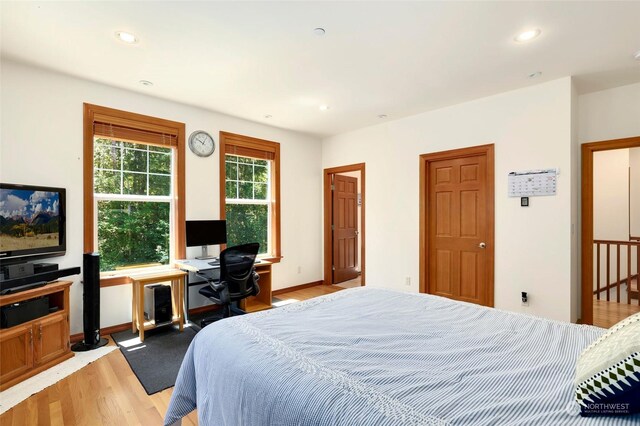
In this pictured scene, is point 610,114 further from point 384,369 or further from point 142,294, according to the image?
point 142,294

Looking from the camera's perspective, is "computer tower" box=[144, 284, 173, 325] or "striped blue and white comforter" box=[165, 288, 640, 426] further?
"computer tower" box=[144, 284, 173, 325]

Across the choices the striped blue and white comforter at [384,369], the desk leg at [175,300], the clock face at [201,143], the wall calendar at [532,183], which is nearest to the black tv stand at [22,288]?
the desk leg at [175,300]

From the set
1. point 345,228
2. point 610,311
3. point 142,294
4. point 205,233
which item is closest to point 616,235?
point 610,311

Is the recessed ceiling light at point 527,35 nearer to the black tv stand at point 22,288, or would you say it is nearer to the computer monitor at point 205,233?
the computer monitor at point 205,233

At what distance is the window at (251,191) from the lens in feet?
14.5

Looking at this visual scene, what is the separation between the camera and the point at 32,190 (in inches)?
108

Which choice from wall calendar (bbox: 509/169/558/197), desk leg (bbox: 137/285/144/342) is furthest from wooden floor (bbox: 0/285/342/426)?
wall calendar (bbox: 509/169/558/197)

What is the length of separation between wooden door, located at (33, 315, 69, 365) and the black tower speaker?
188mm

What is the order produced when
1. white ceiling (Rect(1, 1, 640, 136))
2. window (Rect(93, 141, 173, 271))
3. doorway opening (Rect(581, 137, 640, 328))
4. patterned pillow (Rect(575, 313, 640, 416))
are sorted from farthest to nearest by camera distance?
1. doorway opening (Rect(581, 137, 640, 328))
2. window (Rect(93, 141, 173, 271))
3. white ceiling (Rect(1, 1, 640, 136))
4. patterned pillow (Rect(575, 313, 640, 416))

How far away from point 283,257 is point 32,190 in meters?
3.17

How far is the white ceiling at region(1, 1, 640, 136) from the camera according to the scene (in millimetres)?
2080

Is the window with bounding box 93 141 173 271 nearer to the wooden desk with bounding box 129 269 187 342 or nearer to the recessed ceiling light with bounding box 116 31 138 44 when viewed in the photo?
the wooden desk with bounding box 129 269 187 342

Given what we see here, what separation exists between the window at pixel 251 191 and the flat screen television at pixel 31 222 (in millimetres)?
1744

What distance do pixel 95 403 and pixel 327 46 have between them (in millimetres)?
3141
